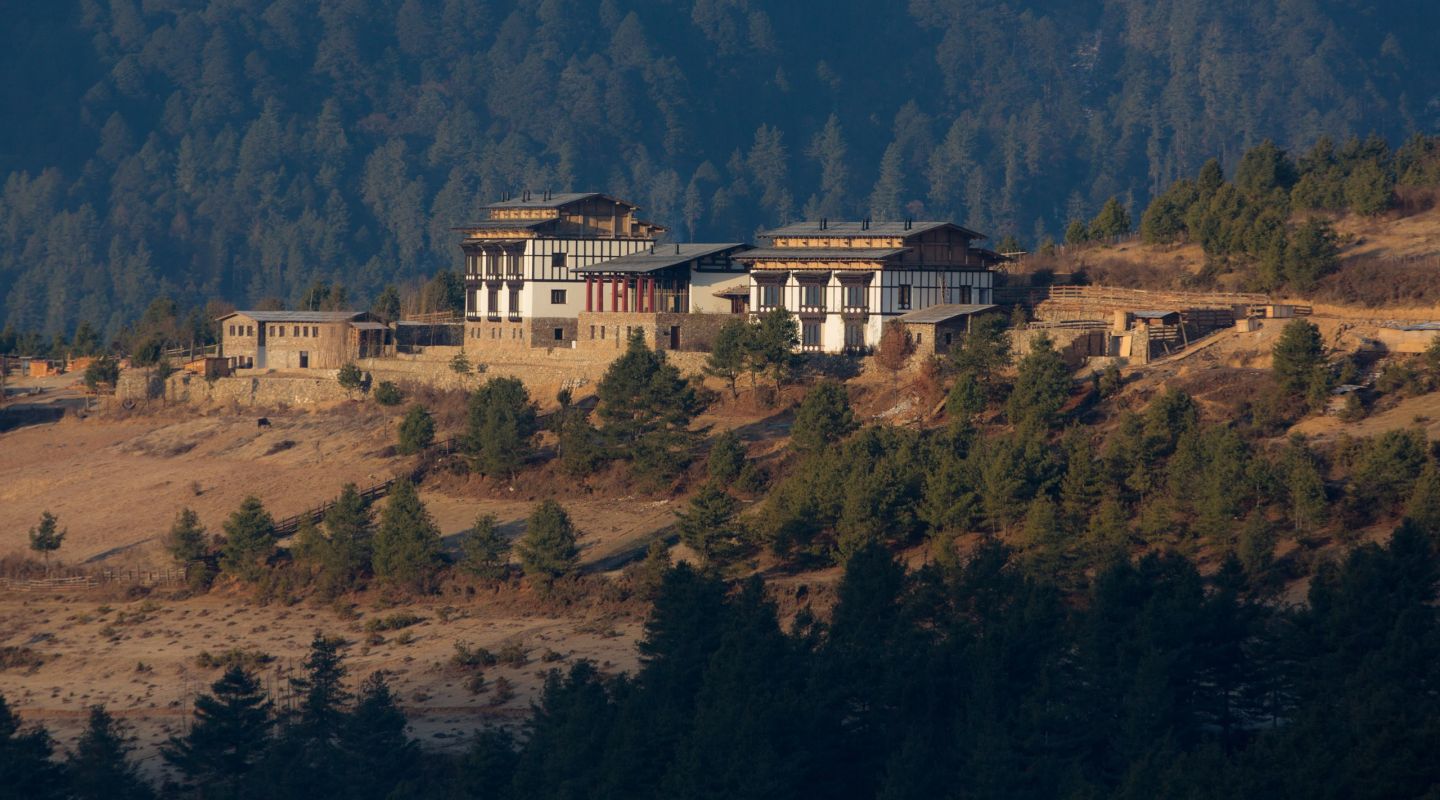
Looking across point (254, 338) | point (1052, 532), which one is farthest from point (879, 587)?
point (254, 338)

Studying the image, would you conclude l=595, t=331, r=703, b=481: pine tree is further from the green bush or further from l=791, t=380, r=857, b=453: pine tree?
the green bush

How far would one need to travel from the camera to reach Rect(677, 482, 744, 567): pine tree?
63.7 meters

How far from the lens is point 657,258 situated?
302 feet

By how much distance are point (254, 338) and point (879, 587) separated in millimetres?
50488

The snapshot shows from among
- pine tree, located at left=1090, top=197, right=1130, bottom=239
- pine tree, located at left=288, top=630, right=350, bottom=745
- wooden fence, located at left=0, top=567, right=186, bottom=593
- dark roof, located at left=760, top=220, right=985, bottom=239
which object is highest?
pine tree, located at left=1090, top=197, right=1130, bottom=239

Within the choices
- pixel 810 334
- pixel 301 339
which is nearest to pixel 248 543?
pixel 810 334

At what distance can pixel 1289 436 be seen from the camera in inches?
2511

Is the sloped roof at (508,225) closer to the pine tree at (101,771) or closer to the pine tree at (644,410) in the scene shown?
the pine tree at (644,410)

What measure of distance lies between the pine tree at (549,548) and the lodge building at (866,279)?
20328 mm

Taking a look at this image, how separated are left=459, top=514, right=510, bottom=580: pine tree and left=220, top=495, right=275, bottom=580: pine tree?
7983 millimetres

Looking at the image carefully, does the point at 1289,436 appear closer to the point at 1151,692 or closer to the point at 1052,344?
the point at 1052,344

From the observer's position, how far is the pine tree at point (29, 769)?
48.4m

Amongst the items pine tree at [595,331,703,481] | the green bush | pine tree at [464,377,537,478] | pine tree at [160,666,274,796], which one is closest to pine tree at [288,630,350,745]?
pine tree at [160,666,274,796]

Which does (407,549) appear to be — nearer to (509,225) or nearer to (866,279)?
(866,279)
